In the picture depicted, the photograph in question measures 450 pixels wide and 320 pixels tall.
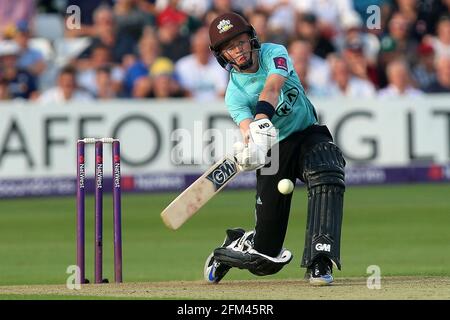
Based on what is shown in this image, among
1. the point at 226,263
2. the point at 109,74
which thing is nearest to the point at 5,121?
the point at 109,74

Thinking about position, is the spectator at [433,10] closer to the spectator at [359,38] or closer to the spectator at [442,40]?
the spectator at [442,40]

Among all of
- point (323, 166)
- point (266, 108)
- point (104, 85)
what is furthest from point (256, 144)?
point (104, 85)

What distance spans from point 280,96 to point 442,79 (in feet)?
31.3

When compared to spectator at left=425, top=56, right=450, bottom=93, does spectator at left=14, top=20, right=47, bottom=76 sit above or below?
above

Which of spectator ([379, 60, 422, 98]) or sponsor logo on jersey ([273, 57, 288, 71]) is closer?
sponsor logo on jersey ([273, 57, 288, 71])

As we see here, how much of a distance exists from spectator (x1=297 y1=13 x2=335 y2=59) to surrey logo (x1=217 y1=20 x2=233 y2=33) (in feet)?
31.7

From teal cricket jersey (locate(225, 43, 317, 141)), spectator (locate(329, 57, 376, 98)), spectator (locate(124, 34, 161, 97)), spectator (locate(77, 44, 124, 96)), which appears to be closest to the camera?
teal cricket jersey (locate(225, 43, 317, 141))

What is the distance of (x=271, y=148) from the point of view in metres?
8.62

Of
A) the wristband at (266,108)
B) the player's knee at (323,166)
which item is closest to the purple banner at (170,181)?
the player's knee at (323,166)

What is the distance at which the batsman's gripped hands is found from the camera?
7.99 metres

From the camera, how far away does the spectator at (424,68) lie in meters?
17.7

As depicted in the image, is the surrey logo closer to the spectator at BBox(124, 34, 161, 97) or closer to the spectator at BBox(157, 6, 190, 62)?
the spectator at BBox(124, 34, 161, 97)

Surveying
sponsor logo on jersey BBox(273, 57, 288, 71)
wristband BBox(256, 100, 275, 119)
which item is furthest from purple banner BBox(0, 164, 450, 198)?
wristband BBox(256, 100, 275, 119)

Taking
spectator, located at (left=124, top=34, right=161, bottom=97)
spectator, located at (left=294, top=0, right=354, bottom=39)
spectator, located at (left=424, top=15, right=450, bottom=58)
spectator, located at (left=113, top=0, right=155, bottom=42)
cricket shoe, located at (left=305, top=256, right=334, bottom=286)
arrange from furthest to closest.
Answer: spectator, located at (left=294, top=0, right=354, bottom=39) → spectator, located at (left=424, top=15, right=450, bottom=58) → spectator, located at (left=113, top=0, right=155, bottom=42) → spectator, located at (left=124, top=34, right=161, bottom=97) → cricket shoe, located at (left=305, top=256, right=334, bottom=286)
